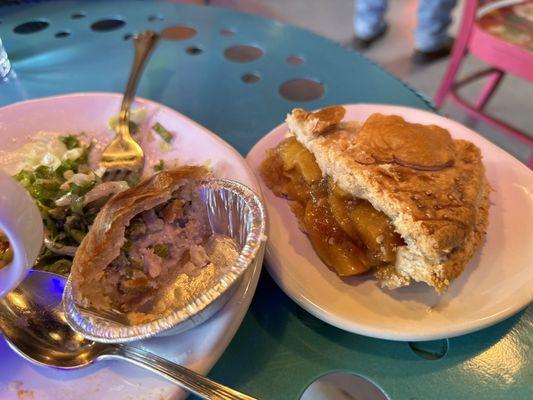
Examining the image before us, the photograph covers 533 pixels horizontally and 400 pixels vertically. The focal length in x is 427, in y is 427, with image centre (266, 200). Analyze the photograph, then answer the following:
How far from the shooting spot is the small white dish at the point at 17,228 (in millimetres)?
684

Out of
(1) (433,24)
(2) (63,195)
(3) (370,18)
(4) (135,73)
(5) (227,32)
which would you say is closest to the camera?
(2) (63,195)

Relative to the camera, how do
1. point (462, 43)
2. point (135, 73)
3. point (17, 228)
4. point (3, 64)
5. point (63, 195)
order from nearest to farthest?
point (17, 228) → point (63, 195) → point (135, 73) → point (3, 64) → point (462, 43)

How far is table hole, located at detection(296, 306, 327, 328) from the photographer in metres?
0.97

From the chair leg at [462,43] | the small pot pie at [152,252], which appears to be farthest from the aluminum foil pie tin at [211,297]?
the chair leg at [462,43]

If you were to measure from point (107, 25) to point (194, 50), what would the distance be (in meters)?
0.51

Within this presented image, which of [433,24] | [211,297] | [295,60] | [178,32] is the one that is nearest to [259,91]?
[295,60]

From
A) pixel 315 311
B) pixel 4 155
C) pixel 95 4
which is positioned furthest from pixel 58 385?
pixel 95 4

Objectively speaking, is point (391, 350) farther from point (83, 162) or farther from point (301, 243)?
point (83, 162)

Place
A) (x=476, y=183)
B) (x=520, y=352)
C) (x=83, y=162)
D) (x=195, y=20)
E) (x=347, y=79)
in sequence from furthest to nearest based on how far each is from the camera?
(x=195, y=20) → (x=347, y=79) → (x=83, y=162) → (x=476, y=183) → (x=520, y=352)

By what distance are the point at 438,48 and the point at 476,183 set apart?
325cm

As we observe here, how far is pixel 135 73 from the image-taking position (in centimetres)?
153

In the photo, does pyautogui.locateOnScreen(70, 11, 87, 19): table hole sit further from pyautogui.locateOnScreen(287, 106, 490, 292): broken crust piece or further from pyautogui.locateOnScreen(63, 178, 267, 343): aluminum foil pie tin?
pyautogui.locateOnScreen(63, 178, 267, 343): aluminum foil pie tin

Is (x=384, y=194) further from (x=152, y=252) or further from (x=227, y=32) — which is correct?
(x=227, y=32)

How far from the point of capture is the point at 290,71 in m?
1.78
